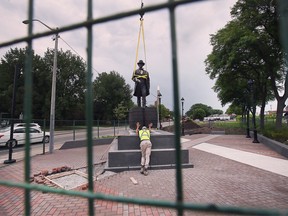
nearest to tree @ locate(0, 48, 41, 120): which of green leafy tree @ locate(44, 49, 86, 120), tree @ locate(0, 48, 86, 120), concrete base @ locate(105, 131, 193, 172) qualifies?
tree @ locate(0, 48, 86, 120)

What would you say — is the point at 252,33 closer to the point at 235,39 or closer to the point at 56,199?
the point at 235,39

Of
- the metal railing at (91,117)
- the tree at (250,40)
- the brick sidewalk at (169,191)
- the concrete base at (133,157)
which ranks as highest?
the tree at (250,40)

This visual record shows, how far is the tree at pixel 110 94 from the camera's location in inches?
2133

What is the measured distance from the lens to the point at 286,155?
10484 millimetres

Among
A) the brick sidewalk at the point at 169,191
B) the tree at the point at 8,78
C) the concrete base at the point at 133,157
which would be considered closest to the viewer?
the brick sidewalk at the point at 169,191

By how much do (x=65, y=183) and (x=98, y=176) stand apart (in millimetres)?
1195

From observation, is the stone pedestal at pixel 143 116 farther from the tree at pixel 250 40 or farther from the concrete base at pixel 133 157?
the tree at pixel 250 40

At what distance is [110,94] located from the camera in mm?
58125

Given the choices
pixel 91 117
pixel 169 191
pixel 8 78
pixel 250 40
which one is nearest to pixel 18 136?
pixel 169 191

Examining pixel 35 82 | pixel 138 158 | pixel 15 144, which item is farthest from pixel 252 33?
pixel 35 82

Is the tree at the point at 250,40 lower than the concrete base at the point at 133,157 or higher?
higher

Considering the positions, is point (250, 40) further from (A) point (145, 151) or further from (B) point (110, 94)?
(B) point (110, 94)

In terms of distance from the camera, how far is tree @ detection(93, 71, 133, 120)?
54166mm

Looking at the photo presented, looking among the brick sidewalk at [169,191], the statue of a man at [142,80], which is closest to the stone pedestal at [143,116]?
the statue of a man at [142,80]
